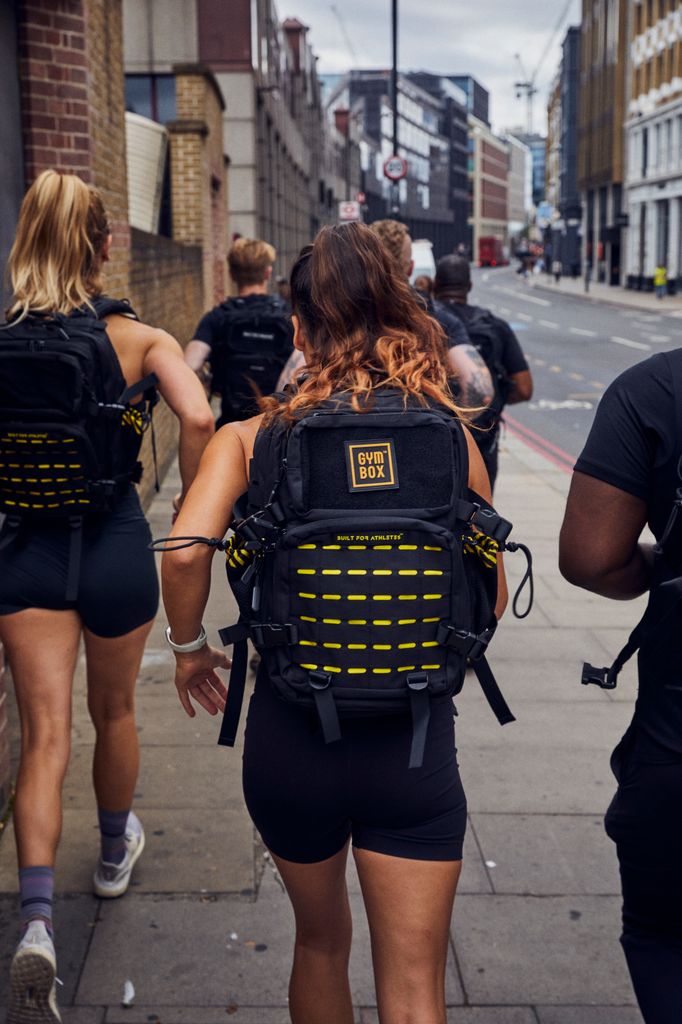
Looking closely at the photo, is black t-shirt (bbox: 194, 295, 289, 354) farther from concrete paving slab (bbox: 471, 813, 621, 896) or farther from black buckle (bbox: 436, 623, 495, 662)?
black buckle (bbox: 436, 623, 495, 662)

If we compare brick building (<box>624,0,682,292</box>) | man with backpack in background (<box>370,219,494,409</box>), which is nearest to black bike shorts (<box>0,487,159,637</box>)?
man with backpack in background (<box>370,219,494,409</box>)

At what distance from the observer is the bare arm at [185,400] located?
3340 mm

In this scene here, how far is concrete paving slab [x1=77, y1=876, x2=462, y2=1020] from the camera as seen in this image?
3350mm

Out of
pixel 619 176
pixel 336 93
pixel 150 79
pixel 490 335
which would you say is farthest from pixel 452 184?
pixel 490 335

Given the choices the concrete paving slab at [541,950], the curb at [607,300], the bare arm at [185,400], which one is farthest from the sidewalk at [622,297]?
the bare arm at [185,400]

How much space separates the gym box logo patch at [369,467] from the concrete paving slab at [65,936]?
180cm

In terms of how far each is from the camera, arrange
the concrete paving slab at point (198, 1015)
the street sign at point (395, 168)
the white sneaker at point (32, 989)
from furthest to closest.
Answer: the street sign at point (395, 168) < the concrete paving slab at point (198, 1015) < the white sneaker at point (32, 989)

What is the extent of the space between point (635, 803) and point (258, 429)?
104 centimetres

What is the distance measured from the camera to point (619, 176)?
7225 centimetres

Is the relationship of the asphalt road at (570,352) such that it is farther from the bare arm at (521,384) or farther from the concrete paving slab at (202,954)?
the concrete paving slab at (202,954)

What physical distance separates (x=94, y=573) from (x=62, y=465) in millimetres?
320

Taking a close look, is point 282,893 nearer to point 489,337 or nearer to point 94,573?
point 94,573

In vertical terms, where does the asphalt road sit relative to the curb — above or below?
below

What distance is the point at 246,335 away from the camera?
618 cm
